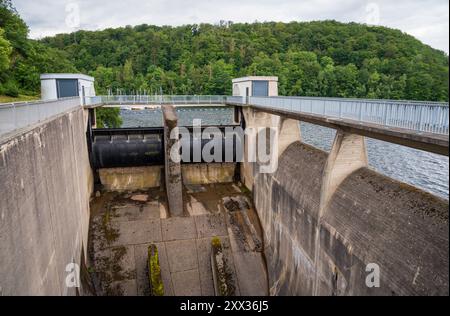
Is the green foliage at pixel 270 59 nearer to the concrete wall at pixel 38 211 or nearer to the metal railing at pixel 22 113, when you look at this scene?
the concrete wall at pixel 38 211

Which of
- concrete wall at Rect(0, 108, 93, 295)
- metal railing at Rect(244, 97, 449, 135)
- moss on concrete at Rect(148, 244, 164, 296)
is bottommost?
moss on concrete at Rect(148, 244, 164, 296)

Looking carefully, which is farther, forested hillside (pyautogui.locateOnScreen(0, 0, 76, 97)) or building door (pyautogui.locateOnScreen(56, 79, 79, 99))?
forested hillside (pyautogui.locateOnScreen(0, 0, 76, 97))

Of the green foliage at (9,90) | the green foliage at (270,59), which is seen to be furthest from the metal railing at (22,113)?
the green foliage at (270,59)

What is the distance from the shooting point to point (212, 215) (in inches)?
690

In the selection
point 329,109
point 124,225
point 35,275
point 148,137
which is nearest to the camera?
point 35,275

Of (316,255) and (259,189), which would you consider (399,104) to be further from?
(259,189)

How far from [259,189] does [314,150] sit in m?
4.53

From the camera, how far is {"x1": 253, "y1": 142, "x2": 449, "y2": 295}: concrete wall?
7539 mm

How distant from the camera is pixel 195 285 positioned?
46.0 feet

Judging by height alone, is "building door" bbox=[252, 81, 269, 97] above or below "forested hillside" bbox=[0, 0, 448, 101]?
below

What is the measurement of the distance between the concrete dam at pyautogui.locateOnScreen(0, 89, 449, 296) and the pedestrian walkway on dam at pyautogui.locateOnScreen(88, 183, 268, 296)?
6 centimetres

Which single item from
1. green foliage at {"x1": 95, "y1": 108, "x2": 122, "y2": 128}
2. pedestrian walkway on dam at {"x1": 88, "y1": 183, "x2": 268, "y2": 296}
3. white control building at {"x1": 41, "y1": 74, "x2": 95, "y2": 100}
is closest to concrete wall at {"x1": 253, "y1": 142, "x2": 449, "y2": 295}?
pedestrian walkway on dam at {"x1": 88, "y1": 183, "x2": 268, "y2": 296}

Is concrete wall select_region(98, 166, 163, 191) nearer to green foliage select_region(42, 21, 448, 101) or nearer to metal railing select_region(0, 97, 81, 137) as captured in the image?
metal railing select_region(0, 97, 81, 137)

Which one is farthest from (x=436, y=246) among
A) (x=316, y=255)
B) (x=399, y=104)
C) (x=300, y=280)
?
(x=300, y=280)
